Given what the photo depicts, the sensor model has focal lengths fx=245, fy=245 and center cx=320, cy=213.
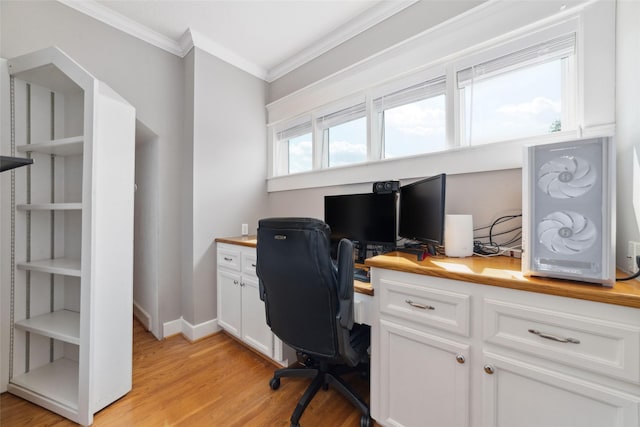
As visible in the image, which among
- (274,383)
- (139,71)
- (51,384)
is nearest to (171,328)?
(51,384)

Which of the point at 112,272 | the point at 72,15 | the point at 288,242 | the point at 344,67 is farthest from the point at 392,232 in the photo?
the point at 72,15

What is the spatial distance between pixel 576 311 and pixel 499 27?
1634 mm

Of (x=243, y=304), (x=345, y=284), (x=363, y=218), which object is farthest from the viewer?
(x=243, y=304)

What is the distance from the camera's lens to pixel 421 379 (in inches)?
44.8

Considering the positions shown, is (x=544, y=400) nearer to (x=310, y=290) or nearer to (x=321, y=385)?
(x=310, y=290)

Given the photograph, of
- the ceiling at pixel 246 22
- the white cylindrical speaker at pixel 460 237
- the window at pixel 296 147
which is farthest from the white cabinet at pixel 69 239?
the white cylindrical speaker at pixel 460 237

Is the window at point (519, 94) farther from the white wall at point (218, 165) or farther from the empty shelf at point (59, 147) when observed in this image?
the empty shelf at point (59, 147)

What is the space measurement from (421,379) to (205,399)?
1.35 metres

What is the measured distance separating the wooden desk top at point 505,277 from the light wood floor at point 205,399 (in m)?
0.99

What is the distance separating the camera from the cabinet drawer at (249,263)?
2.03m

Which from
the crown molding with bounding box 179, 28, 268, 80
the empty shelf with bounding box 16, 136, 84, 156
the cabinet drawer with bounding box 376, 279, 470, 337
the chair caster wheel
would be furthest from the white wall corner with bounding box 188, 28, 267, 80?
the chair caster wheel

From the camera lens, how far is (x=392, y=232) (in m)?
1.70

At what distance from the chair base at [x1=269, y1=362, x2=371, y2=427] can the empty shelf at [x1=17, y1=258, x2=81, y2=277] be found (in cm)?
140

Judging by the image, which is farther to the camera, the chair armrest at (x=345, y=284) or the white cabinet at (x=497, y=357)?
the chair armrest at (x=345, y=284)
